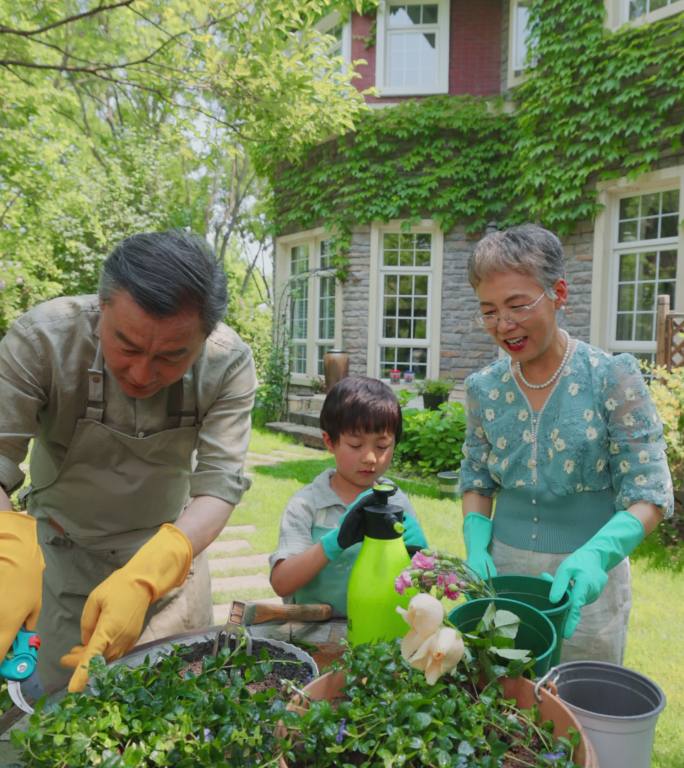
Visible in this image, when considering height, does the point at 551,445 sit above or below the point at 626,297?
below

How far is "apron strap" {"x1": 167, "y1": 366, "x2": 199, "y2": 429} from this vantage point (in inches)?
66.0

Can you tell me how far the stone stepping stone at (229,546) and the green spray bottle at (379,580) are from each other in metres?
3.10

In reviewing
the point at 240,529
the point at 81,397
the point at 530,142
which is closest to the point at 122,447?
the point at 81,397

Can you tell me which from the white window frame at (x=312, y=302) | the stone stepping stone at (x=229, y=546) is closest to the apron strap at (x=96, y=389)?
the stone stepping stone at (x=229, y=546)

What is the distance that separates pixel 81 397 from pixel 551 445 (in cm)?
118

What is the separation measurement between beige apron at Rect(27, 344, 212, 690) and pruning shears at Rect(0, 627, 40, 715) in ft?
1.73

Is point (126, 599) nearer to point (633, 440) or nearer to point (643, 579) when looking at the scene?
point (633, 440)

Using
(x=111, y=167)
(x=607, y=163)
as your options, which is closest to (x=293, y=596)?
(x=607, y=163)

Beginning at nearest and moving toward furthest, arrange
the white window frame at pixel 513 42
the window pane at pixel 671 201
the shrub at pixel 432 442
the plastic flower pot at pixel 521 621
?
1. the plastic flower pot at pixel 521 621
2. the shrub at pixel 432 442
3. the window pane at pixel 671 201
4. the white window frame at pixel 513 42

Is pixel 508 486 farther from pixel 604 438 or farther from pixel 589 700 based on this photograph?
pixel 589 700

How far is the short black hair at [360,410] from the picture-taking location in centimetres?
186

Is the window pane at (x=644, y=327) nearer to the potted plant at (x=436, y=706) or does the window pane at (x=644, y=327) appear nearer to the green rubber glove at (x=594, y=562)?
the green rubber glove at (x=594, y=562)

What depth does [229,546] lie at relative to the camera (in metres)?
4.28

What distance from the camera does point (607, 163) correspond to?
744 cm
